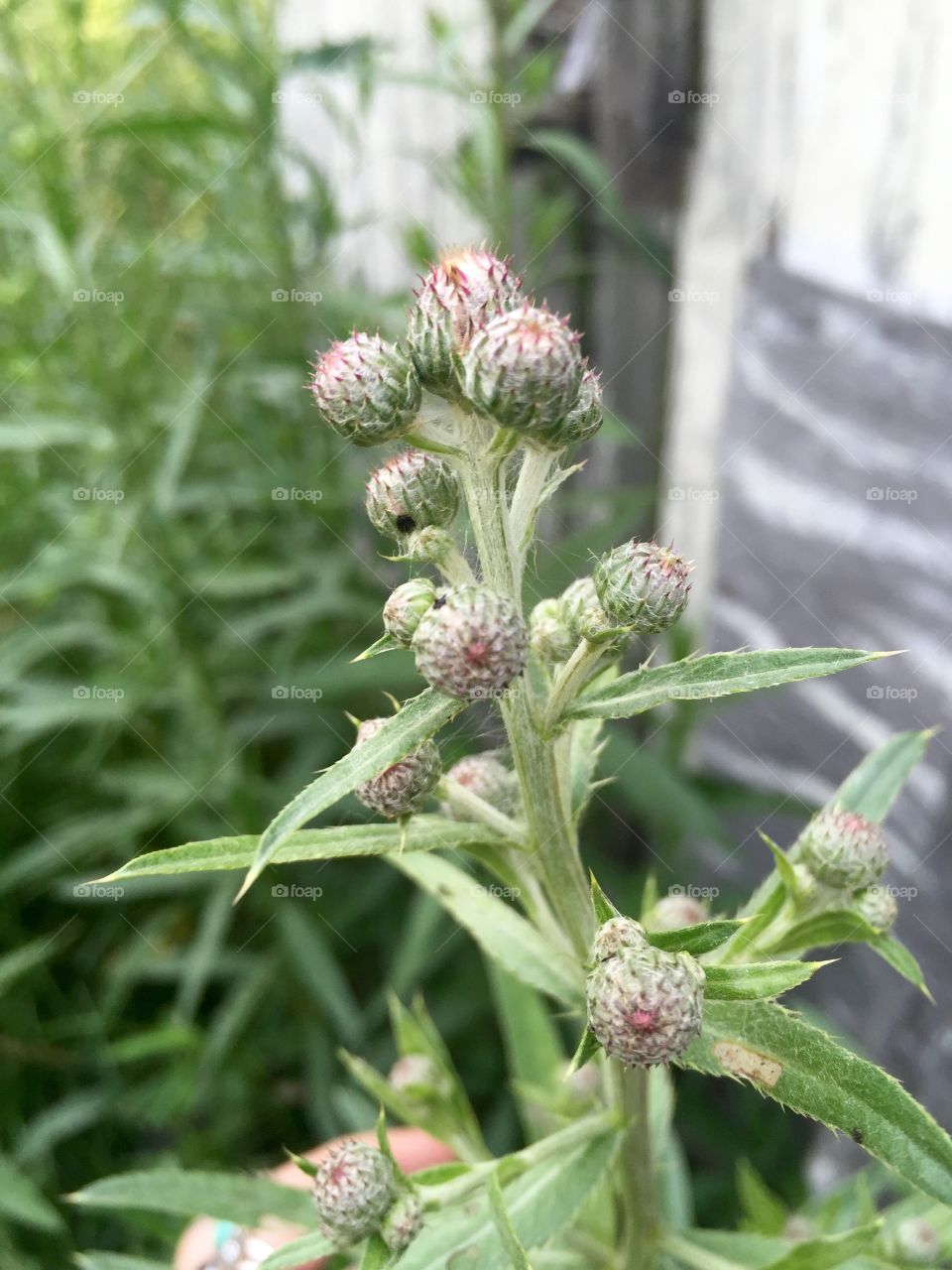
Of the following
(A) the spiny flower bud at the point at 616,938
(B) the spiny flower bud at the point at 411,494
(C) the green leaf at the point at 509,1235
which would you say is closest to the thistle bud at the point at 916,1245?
(C) the green leaf at the point at 509,1235

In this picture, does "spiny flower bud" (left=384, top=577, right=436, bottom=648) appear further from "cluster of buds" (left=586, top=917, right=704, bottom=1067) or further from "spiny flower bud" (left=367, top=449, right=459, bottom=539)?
"cluster of buds" (left=586, top=917, right=704, bottom=1067)

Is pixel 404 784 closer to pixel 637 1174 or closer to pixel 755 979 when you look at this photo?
pixel 755 979

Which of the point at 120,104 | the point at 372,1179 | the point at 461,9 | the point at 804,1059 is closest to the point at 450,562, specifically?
the point at 804,1059

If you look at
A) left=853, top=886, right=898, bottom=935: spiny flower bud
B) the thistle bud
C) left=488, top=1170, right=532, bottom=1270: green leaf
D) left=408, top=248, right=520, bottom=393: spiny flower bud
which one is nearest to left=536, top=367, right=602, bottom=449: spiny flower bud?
left=408, top=248, right=520, bottom=393: spiny flower bud

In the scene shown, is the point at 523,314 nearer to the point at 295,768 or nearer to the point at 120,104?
the point at 295,768

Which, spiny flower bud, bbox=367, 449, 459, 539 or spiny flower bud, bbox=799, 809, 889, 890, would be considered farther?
spiny flower bud, bbox=799, 809, 889, 890

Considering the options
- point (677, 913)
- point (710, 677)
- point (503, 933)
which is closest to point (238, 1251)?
point (503, 933)
